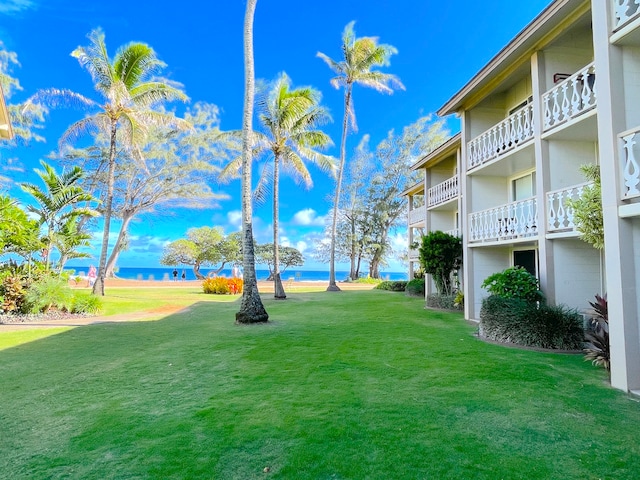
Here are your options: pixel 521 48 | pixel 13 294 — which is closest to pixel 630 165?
pixel 521 48

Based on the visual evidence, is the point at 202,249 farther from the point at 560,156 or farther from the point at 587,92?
the point at 587,92

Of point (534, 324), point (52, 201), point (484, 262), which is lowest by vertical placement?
point (534, 324)

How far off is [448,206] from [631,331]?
11458 mm

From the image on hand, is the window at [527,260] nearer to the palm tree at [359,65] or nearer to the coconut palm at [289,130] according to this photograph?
the coconut palm at [289,130]

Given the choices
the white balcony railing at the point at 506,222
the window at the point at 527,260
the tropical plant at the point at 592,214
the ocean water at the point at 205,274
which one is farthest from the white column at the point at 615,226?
the ocean water at the point at 205,274

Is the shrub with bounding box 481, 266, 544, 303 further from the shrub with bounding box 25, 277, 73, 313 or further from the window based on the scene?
the shrub with bounding box 25, 277, 73, 313

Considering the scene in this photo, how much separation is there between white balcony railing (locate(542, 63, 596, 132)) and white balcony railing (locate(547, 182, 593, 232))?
156 cm

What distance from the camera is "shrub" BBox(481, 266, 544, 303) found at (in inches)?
326

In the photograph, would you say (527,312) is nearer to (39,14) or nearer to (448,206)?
(448,206)

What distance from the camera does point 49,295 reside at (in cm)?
1152

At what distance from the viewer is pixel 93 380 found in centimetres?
538

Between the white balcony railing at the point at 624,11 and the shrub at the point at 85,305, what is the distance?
1570cm

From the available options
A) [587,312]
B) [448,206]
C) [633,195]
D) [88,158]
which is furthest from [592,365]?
[88,158]

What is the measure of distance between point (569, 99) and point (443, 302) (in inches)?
323
